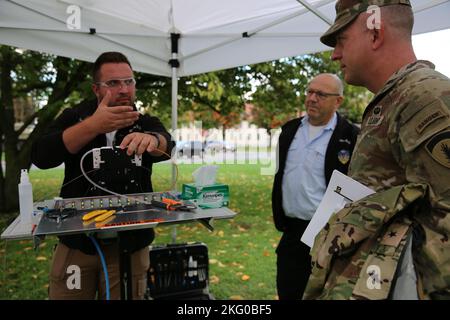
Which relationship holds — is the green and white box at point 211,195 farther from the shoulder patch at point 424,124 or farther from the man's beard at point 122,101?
the shoulder patch at point 424,124

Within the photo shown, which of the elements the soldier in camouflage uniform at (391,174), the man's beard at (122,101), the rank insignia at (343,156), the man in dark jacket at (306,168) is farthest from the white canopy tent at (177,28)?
the soldier in camouflage uniform at (391,174)

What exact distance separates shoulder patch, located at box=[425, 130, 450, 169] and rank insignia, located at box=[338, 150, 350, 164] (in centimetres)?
174

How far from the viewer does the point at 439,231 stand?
81 centimetres

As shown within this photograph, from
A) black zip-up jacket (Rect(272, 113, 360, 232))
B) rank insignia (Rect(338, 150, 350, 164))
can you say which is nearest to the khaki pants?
black zip-up jacket (Rect(272, 113, 360, 232))

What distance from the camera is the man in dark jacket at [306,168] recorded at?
2.57m

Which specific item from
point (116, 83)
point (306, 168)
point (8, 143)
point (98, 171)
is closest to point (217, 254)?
point (306, 168)

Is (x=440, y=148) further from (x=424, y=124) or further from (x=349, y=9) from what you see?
(x=349, y=9)

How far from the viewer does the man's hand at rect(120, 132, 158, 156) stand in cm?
163

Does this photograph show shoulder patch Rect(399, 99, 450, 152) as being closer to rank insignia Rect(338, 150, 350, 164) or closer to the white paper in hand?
the white paper in hand

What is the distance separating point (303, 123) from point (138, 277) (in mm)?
1753

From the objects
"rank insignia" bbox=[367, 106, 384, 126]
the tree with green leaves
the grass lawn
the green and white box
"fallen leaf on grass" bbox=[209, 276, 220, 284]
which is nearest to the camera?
"rank insignia" bbox=[367, 106, 384, 126]
